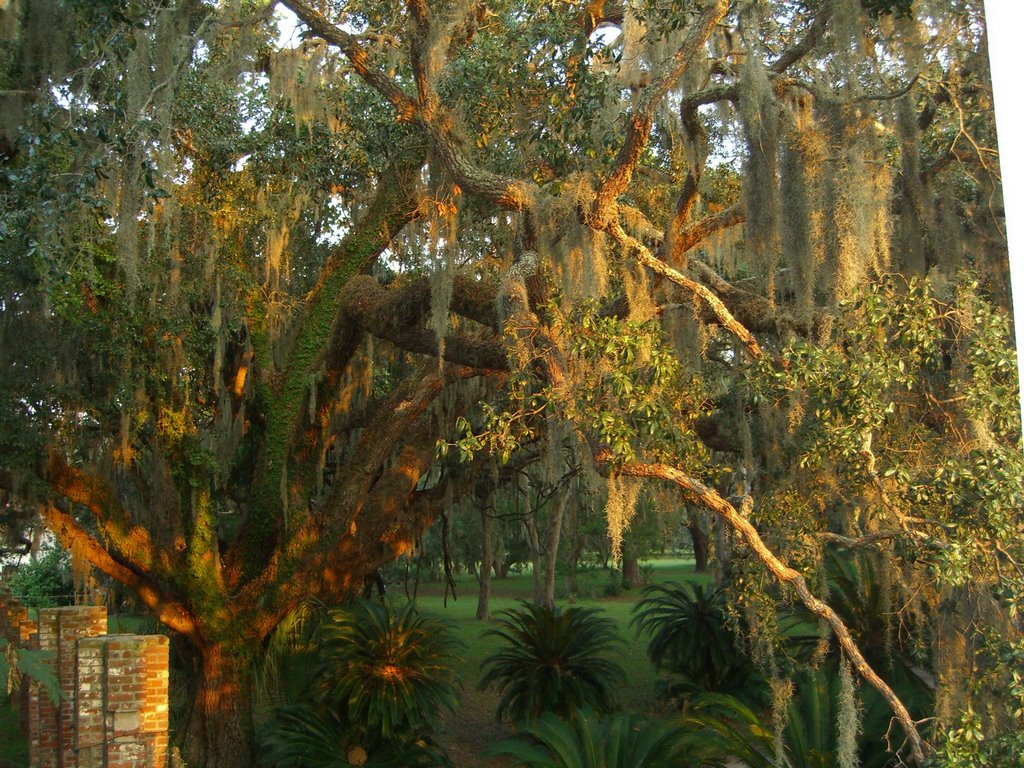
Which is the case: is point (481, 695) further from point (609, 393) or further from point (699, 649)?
point (609, 393)

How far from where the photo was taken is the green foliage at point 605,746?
23.4 feet

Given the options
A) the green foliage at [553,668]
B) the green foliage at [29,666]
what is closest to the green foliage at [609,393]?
the green foliage at [29,666]

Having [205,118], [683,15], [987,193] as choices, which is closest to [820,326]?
[987,193]

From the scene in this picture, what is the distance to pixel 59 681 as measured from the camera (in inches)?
324

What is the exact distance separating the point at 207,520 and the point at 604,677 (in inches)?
199

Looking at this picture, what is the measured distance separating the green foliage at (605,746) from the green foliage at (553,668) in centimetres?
368

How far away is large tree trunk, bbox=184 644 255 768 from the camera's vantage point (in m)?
9.72

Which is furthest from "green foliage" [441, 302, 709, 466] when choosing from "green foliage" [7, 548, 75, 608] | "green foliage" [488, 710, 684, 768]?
"green foliage" [7, 548, 75, 608]

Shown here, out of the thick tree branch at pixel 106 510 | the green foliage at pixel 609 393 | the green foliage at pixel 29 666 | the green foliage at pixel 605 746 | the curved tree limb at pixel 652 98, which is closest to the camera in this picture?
the green foliage at pixel 609 393

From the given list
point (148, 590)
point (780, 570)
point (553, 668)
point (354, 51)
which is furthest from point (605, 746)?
point (354, 51)

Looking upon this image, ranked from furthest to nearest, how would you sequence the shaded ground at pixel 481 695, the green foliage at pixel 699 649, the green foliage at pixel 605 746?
the green foliage at pixel 699 649
the shaded ground at pixel 481 695
the green foliage at pixel 605 746

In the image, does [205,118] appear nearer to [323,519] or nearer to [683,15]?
[323,519]

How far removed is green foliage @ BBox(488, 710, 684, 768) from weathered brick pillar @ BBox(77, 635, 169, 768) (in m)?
2.68

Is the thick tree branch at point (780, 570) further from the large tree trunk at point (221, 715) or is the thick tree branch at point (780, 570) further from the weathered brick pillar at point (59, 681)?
the large tree trunk at point (221, 715)
